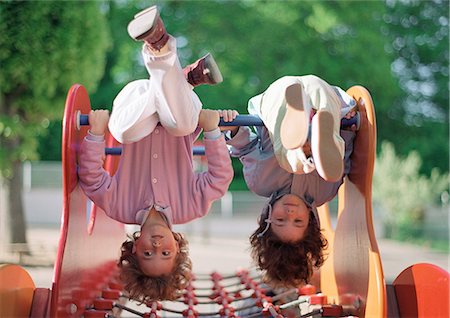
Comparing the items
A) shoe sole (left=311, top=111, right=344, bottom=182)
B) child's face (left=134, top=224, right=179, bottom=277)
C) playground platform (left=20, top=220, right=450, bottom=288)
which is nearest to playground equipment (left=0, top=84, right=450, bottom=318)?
child's face (left=134, top=224, right=179, bottom=277)

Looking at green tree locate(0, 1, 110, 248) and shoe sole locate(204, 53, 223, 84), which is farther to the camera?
green tree locate(0, 1, 110, 248)

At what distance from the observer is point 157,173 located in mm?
1879

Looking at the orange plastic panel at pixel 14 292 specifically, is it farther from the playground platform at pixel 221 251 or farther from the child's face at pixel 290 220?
the playground platform at pixel 221 251

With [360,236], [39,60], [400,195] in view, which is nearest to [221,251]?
[400,195]

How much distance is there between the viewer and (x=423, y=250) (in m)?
8.94

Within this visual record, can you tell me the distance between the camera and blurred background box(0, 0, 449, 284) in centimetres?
598

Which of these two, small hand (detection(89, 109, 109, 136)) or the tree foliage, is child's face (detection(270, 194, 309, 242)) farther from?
the tree foliage

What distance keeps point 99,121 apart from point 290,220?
65 cm

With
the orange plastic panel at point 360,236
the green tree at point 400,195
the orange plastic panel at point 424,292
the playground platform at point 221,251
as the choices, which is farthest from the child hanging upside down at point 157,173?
the green tree at point 400,195

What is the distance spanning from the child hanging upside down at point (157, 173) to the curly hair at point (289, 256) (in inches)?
10.8

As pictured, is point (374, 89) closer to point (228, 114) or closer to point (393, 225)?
point (393, 225)

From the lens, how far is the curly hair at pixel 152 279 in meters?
1.80

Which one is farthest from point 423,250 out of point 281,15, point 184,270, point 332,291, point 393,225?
point 184,270

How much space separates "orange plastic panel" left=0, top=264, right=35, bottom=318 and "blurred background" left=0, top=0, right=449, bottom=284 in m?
4.17
